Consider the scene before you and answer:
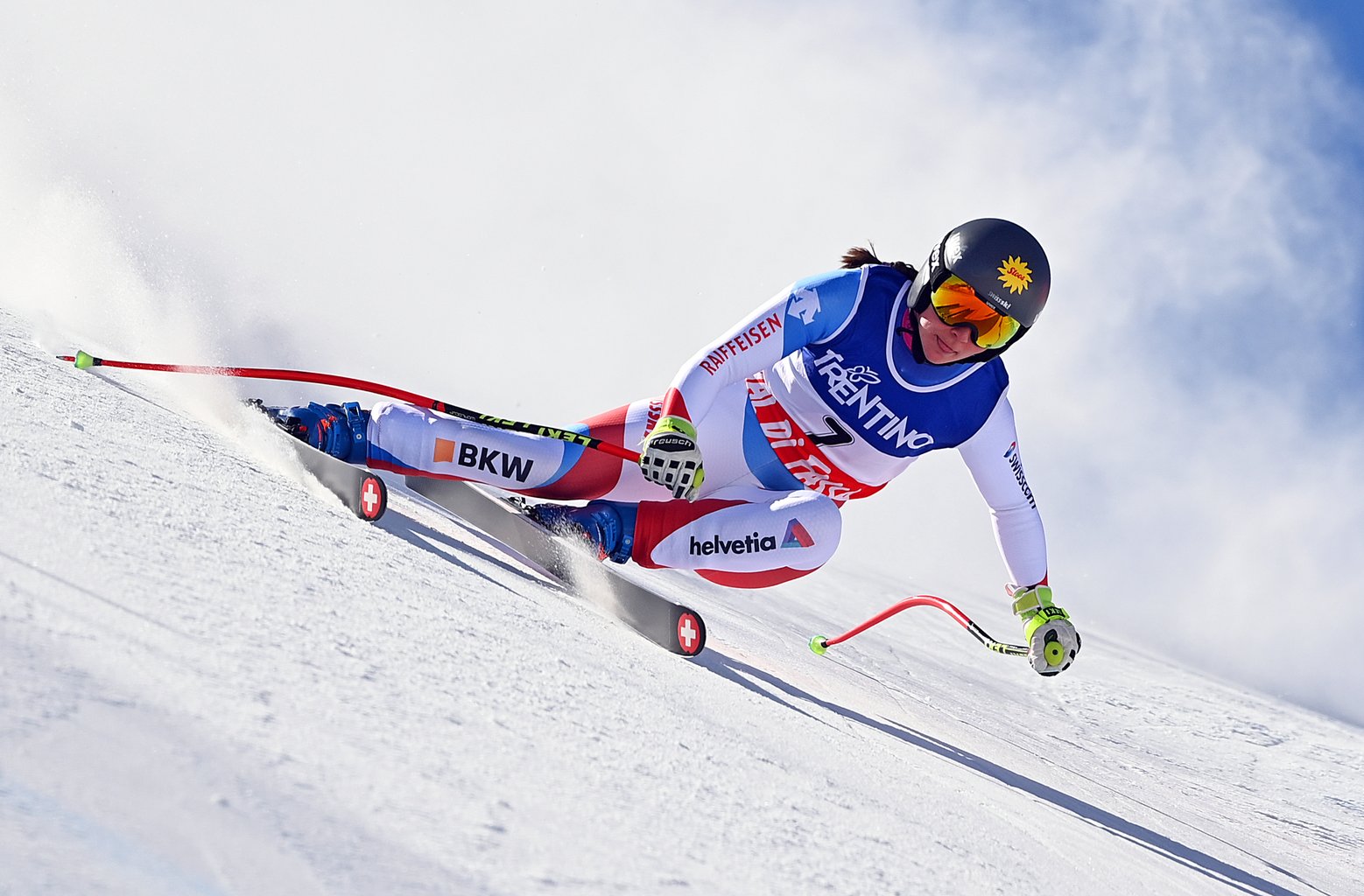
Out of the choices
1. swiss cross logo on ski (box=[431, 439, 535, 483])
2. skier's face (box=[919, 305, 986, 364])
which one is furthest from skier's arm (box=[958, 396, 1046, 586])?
swiss cross logo on ski (box=[431, 439, 535, 483])

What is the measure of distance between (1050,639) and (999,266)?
3.72ft

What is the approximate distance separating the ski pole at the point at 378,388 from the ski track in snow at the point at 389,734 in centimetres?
8

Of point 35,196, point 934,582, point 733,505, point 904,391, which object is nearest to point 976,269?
point 904,391

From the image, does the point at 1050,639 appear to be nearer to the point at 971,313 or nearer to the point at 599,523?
the point at 971,313

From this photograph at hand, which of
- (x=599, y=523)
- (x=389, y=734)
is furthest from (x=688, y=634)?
(x=389, y=734)

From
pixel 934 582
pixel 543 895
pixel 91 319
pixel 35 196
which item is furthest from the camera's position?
pixel 934 582

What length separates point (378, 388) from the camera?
10.3 ft

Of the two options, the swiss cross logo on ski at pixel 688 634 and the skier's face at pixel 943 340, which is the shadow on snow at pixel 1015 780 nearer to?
the swiss cross logo on ski at pixel 688 634

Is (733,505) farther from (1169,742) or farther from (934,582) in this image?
(934,582)

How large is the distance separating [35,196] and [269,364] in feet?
9.12

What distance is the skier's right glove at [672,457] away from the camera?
3.02 m

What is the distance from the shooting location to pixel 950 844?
1725 millimetres

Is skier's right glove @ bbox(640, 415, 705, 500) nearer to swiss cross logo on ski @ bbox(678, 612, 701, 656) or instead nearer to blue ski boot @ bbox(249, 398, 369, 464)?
swiss cross logo on ski @ bbox(678, 612, 701, 656)

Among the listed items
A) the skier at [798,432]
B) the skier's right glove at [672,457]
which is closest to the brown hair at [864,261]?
the skier at [798,432]
